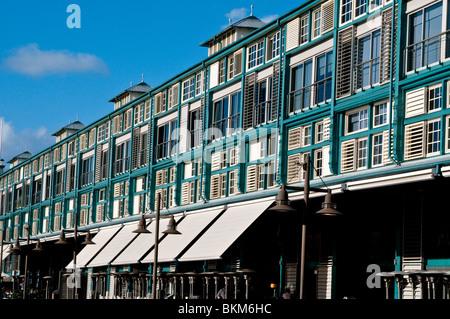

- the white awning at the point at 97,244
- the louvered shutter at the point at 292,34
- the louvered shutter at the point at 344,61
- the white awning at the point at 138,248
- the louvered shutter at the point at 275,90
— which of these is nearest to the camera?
the louvered shutter at the point at 344,61

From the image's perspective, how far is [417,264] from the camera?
29656 millimetres

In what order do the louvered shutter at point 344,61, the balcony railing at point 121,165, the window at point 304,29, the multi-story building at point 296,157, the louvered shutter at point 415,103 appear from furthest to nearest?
the balcony railing at point 121,165, the window at point 304,29, the louvered shutter at point 344,61, the multi-story building at point 296,157, the louvered shutter at point 415,103

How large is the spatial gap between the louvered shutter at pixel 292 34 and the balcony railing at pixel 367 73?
511 centimetres

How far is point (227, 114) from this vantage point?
41781mm

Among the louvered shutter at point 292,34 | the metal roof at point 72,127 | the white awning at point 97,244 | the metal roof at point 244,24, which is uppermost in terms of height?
the metal roof at point 244,24

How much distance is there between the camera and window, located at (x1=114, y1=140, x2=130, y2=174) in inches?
2166

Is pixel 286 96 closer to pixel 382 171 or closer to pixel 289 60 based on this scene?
pixel 289 60

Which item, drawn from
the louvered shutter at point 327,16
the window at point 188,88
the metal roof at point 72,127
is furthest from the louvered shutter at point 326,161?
the metal roof at point 72,127

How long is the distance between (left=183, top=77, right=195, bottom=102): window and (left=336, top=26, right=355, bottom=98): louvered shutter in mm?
15011

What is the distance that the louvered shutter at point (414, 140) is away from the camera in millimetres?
27938

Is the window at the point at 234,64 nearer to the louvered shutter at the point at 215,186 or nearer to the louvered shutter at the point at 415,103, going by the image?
the louvered shutter at the point at 215,186

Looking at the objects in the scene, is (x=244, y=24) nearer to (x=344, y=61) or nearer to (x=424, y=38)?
(x=344, y=61)

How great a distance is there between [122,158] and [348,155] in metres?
26.9

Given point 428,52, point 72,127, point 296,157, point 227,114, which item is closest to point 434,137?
point 428,52
